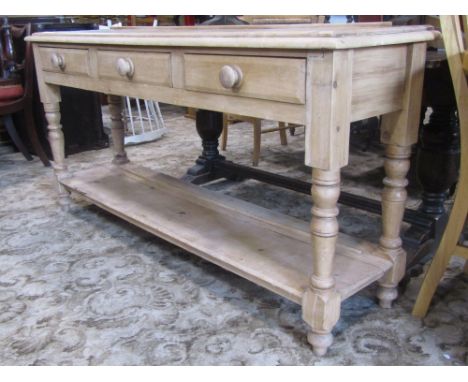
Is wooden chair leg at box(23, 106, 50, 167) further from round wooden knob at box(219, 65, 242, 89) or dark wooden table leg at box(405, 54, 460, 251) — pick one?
dark wooden table leg at box(405, 54, 460, 251)

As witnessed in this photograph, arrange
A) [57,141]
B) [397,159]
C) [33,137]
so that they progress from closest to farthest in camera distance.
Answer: [397,159] < [57,141] < [33,137]

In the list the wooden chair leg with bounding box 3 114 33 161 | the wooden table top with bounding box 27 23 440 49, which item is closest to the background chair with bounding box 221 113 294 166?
the wooden chair leg with bounding box 3 114 33 161

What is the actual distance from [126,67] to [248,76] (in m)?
0.56

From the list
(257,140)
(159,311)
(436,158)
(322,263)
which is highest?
(436,158)

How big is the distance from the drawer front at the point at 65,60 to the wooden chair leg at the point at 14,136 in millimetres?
1277

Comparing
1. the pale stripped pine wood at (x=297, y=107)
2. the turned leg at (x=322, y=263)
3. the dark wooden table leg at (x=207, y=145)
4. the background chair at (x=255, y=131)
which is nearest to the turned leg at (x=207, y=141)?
the dark wooden table leg at (x=207, y=145)

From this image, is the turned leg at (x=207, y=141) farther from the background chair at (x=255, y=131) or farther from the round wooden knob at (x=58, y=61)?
the round wooden knob at (x=58, y=61)

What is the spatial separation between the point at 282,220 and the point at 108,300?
0.65 metres

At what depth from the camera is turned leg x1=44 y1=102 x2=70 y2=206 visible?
7.30 feet

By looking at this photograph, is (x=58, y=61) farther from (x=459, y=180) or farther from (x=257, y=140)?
(x=459, y=180)

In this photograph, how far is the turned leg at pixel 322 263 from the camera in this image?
118 cm

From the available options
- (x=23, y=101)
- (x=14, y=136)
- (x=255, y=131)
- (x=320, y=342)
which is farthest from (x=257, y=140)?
(x=320, y=342)

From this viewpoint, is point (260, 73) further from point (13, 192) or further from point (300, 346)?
point (13, 192)

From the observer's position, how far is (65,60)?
1.97 m
